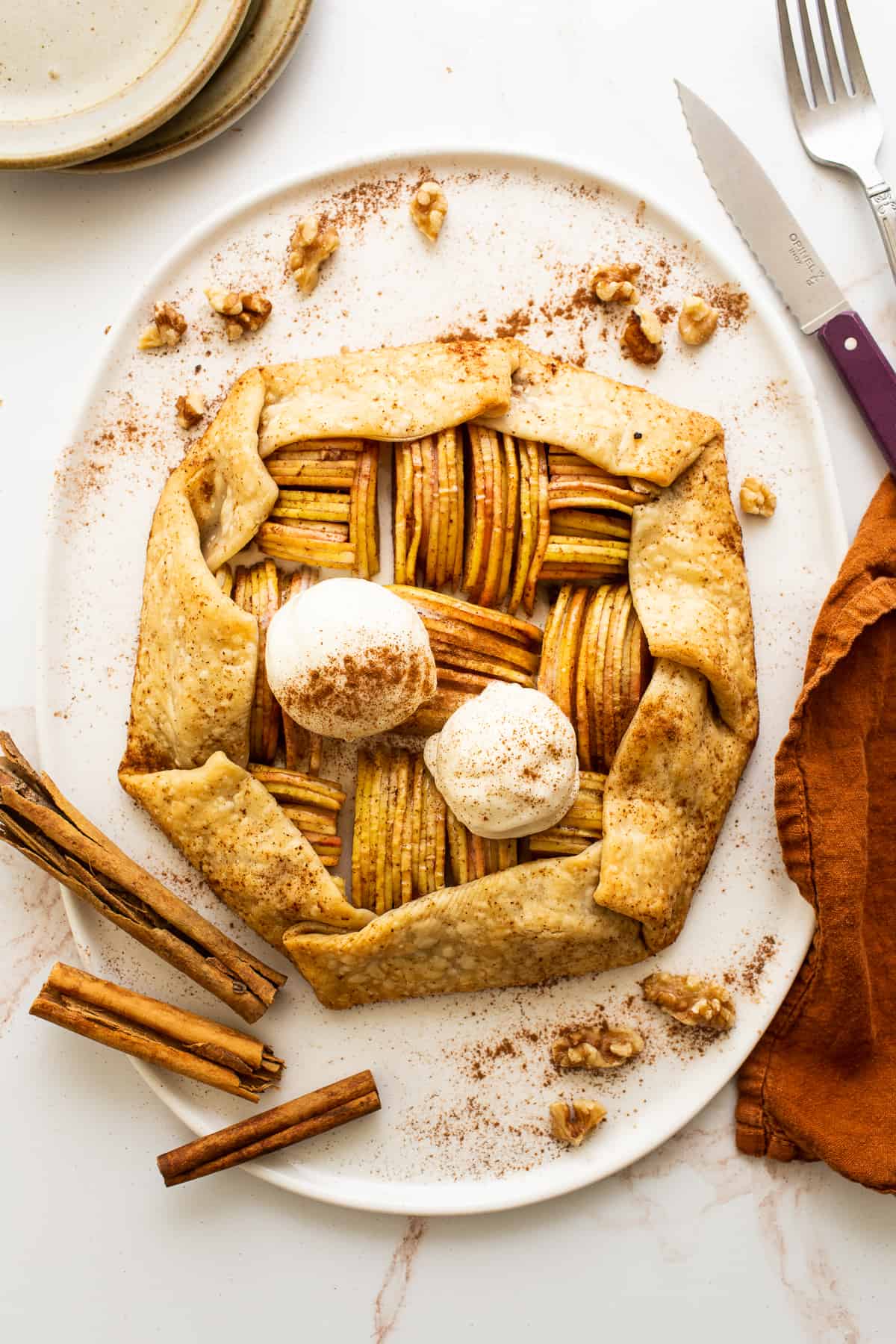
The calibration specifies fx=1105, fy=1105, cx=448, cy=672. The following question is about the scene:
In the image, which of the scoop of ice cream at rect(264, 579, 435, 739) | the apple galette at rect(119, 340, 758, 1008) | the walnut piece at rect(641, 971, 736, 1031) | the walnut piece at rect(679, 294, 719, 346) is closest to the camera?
the scoop of ice cream at rect(264, 579, 435, 739)

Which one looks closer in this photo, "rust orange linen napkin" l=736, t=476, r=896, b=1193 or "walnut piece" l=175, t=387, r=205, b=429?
"rust orange linen napkin" l=736, t=476, r=896, b=1193

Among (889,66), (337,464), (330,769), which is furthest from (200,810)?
(889,66)

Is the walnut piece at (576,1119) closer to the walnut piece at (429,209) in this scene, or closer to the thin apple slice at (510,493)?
the thin apple slice at (510,493)

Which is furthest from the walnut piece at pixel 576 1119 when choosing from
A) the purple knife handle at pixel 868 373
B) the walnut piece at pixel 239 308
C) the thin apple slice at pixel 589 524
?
the walnut piece at pixel 239 308

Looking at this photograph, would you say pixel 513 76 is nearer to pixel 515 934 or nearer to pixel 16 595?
pixel 16 595

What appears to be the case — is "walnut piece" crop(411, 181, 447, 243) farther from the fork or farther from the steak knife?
the fork

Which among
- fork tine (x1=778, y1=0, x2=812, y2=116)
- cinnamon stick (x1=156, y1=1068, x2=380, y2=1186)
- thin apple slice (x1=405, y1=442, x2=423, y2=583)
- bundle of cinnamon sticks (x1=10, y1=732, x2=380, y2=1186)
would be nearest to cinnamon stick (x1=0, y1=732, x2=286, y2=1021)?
bundle of cinnamon sticks (x1=10, y1=732, x2=380, y2=1186)
